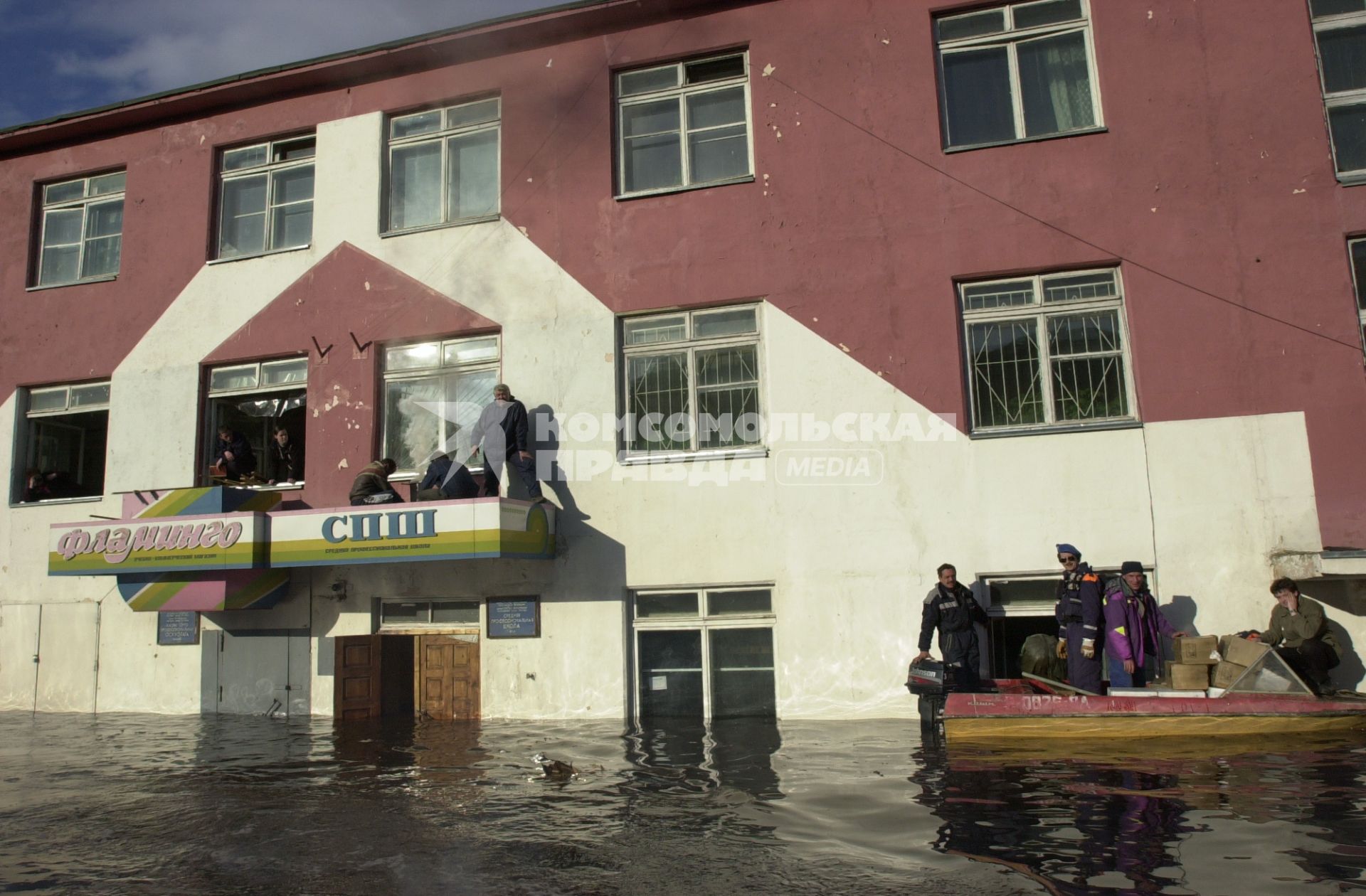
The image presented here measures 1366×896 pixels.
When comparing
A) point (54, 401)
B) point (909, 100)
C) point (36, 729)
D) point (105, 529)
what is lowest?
point (36, 729)

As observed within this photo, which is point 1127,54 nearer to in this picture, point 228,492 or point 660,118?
point 660,118

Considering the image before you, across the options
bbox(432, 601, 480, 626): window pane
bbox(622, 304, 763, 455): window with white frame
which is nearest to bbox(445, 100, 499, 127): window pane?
bbox(622, 304, 763, 455): window with white frame

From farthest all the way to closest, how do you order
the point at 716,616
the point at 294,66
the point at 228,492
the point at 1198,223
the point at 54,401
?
the point at 54,401 < the point at 294,66 < the point at 228,492 < the point at 716,616 < the point at 1198,223

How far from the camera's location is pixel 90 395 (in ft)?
49.3

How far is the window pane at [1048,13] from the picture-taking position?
38.6ft

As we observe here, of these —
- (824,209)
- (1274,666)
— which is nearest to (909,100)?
(824,209)

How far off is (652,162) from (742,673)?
647cm

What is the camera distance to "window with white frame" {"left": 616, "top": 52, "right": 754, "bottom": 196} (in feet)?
41.6

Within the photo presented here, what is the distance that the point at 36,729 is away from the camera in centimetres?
1229

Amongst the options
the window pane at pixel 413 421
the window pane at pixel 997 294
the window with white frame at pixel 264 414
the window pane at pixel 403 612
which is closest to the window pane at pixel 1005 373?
the window pane at pixel 997 294

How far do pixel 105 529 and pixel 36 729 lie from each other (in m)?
2.50

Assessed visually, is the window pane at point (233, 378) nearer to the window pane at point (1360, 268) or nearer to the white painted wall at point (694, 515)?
the white painted wall at point (694, 515)

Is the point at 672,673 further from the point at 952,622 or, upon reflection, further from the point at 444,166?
the point at 444,166

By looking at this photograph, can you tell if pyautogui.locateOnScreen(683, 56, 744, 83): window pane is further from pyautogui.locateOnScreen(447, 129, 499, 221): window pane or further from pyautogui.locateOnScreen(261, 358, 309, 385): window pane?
pyautogui.locateOnScreen(261, 358, 309, 385): window pane
